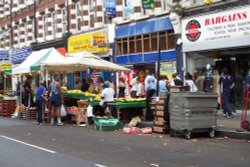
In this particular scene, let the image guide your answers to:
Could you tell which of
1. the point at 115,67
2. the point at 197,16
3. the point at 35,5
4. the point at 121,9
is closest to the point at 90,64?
the point at 115,67

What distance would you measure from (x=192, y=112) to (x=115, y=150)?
2.89 metres

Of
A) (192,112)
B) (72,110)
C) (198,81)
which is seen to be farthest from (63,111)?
(192,112)

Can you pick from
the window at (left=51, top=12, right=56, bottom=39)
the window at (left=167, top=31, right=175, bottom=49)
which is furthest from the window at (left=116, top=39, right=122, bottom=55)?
the window at (left=51, top=12, right=56, bottom=39)

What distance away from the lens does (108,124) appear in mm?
15719

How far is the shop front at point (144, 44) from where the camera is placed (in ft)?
74.2

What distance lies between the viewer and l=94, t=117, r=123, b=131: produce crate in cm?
1571

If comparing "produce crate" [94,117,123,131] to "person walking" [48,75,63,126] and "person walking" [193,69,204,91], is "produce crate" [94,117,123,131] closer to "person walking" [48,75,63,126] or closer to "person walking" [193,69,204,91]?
"person walking" [48,75,63,126]

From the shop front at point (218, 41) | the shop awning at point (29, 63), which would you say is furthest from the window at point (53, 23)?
the shop front at point (218, 41)

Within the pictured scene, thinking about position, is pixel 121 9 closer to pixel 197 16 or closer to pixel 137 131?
pixel 197 16

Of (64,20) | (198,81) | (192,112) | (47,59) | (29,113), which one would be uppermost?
(64,20)

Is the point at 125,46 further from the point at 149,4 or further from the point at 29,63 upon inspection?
the point at 29,63

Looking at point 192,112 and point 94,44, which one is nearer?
point 192,112

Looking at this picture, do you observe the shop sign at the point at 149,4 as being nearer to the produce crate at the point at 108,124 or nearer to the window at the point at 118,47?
the window at the point at 118,47

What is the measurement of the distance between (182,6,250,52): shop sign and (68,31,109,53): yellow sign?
7028 millimetres
